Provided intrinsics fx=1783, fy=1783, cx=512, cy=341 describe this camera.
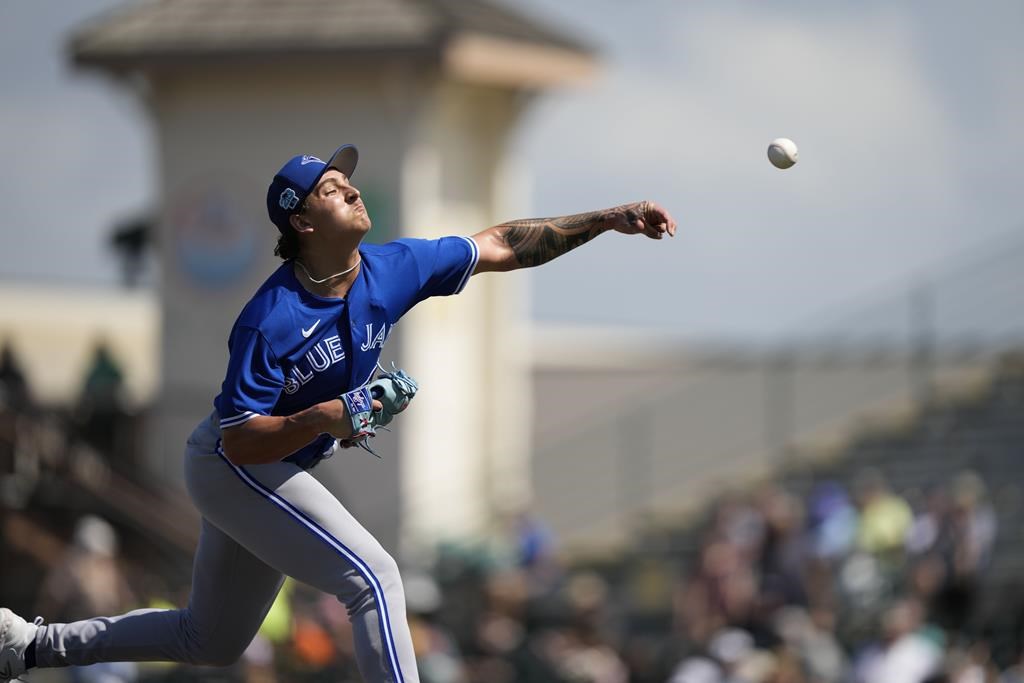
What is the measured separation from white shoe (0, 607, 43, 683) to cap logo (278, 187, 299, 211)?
1974 millimetres

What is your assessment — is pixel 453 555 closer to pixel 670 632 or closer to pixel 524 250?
pixel 670 632

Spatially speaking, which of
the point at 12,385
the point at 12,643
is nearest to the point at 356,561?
the point at 12,643

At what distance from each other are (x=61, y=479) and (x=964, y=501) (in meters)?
9.25

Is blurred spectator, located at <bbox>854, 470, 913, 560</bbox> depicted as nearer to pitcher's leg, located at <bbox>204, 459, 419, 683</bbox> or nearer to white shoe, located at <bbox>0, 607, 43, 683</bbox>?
pitcher's leg, located at <bbox>204, 459, 419, 683</bbox>

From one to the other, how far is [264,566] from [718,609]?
950cm

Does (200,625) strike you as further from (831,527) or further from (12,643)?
(831,527)

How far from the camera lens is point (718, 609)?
1568cm

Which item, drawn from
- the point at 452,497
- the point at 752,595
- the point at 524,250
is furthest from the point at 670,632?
the point at 524,250

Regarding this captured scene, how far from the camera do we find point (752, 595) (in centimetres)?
1530

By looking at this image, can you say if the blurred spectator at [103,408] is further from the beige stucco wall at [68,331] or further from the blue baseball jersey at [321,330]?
the blue baseball jersey at [321,330]

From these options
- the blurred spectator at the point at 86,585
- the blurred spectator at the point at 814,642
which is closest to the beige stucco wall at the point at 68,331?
the blurred spectator at the point at 86,585

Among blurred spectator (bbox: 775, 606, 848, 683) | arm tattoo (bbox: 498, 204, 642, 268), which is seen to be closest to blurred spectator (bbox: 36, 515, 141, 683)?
blurred spectator (bbox: 775, 606, 848, 683)

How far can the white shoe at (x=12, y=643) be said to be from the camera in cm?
688

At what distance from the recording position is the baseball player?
620cm
